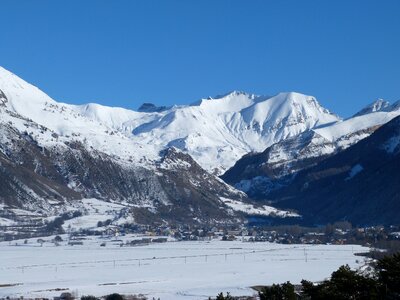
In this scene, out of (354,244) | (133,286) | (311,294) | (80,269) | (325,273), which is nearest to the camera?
(311,294)

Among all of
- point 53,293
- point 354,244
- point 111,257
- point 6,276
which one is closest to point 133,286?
point 53,293

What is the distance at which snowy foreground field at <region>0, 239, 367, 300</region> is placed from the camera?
351 ft

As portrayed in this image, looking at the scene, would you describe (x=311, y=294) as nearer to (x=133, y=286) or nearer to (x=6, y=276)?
(x=133, y=286)

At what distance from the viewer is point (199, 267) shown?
137m

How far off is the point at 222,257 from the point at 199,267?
2278 cm

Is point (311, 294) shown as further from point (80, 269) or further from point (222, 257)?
point (222, 257)

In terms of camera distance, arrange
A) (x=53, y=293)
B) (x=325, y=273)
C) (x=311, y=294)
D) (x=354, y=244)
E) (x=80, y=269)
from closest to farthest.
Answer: (x=311, y=294)
(x=53, y=293)
(x=325, y=273)
(x=80, y=269)
(x=354, y=244)

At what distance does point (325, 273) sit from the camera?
121m

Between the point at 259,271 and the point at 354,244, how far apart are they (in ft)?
248

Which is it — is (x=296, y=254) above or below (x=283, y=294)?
above

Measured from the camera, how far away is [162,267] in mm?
Result: 138750

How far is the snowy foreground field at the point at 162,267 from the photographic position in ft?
351

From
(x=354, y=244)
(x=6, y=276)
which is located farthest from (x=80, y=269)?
(x=354, y=244)

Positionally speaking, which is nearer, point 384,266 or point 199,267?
point 384,266
